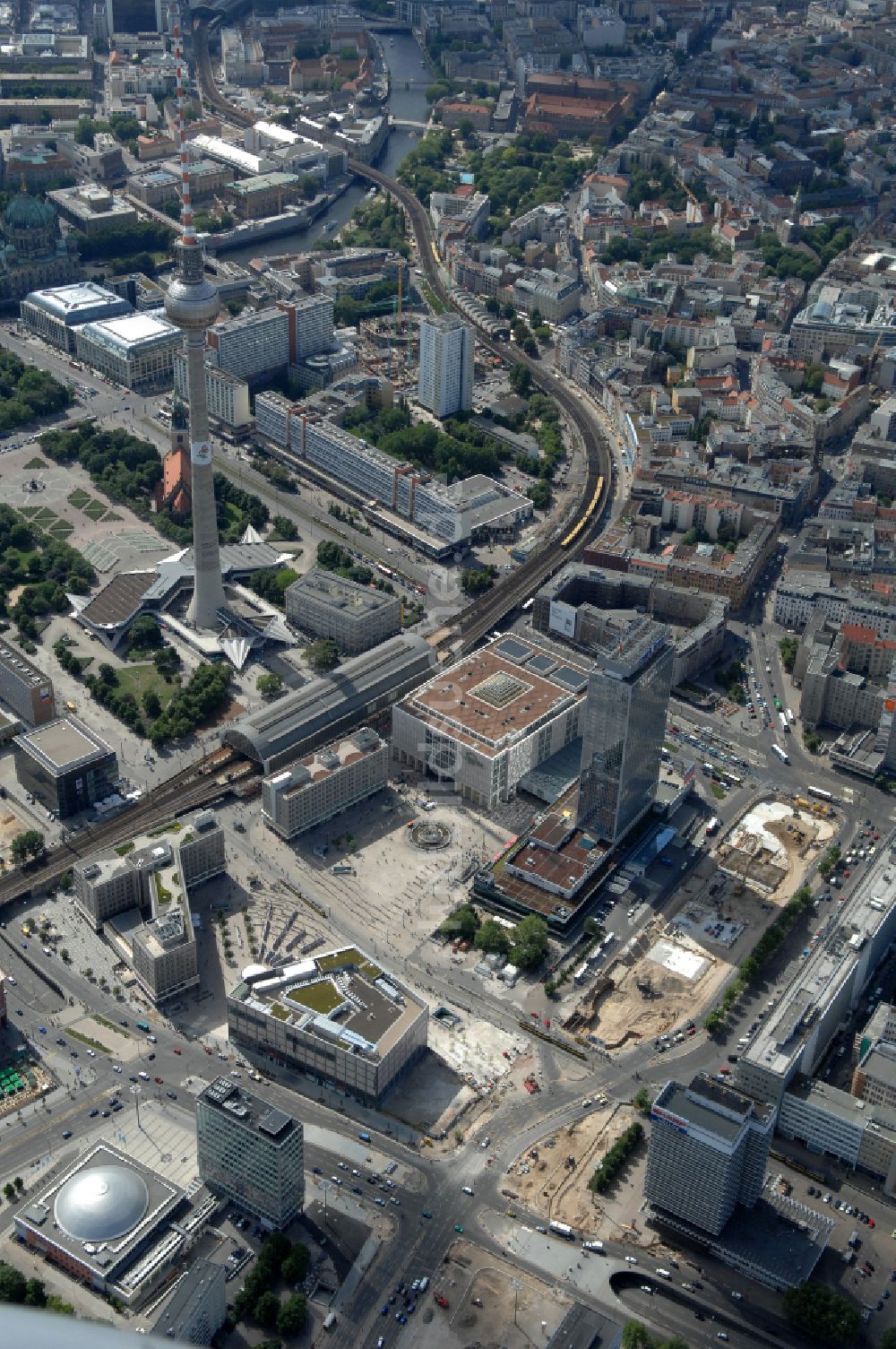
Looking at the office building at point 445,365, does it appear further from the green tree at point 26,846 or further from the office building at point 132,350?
the green tree at point 26,846

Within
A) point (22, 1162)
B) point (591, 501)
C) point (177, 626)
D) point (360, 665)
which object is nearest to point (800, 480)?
point (591, 501)

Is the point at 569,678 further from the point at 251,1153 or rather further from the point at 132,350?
the point at 132,350

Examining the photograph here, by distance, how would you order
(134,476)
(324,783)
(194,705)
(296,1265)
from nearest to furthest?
(296,1265), (324,783), (194,705), (134,476)

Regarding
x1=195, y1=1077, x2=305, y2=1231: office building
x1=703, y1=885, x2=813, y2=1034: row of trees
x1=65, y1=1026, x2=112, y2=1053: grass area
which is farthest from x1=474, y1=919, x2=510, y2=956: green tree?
x1=65, y1=1026, x2=112, y2=1053: grass area

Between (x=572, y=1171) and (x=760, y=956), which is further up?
(x=760, y=956)

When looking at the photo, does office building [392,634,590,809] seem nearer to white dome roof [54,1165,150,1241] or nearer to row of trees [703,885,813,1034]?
row of trees [703,885,813,1034]

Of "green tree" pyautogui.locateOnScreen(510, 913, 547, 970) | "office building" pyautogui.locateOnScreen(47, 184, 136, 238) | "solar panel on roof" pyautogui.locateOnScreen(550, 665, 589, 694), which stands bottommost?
"green tree" pyautogui.locateOnScreen(510, 913, 547, 970)

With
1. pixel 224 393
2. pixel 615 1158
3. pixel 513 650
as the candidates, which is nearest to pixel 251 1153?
pixel 615 1158
